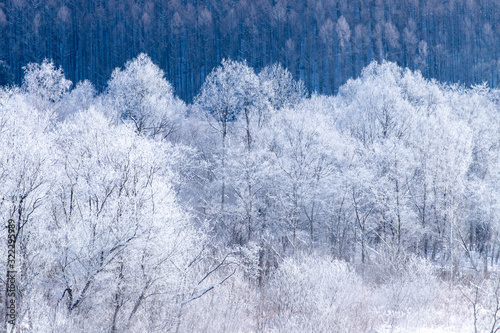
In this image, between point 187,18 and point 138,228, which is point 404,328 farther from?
point 187,18

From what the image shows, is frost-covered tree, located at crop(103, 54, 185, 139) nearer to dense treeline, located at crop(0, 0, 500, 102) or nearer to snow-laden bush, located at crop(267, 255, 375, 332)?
snow-laden bush, located at crop(267, 255, 375, 332)

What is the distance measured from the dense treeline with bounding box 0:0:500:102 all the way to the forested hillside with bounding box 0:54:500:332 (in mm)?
22427

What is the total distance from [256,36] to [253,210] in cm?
5020

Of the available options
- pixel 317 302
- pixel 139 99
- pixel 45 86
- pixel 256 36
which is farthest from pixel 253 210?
pixel 256 36

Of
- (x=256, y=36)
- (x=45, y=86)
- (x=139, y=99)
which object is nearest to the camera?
(x=139, y=99)

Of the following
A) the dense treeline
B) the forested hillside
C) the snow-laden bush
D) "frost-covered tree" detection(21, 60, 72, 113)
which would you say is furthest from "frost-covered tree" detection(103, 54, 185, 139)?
the dense treeline

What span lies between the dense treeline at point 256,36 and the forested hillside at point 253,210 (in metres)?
22.4

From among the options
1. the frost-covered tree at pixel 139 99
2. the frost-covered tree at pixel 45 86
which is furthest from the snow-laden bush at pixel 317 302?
the frost-covered tree at pixel 45 86

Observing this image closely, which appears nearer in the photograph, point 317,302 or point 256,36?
point 317,302

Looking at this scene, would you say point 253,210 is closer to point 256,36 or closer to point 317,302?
point 317,302

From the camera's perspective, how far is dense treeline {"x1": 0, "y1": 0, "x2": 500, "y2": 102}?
6038cm

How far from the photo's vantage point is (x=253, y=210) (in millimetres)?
25828

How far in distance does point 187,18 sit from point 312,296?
221 feet

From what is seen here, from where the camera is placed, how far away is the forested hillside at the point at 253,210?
1341cm
